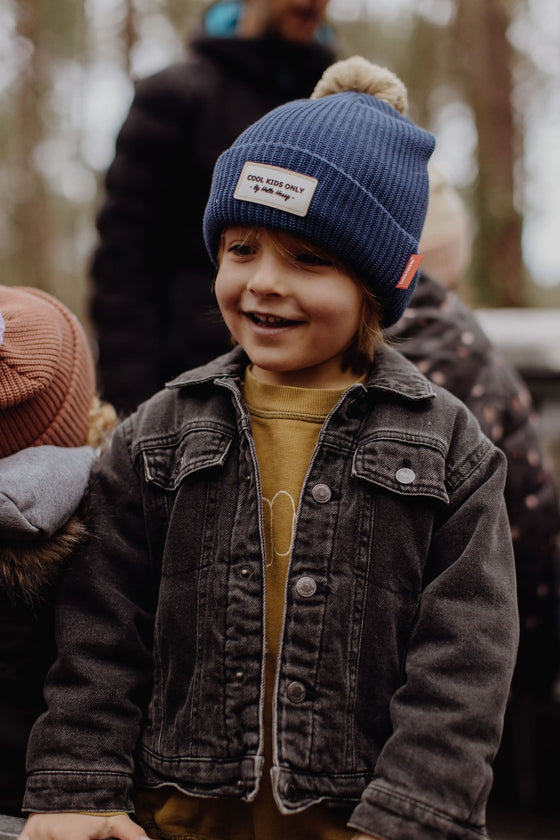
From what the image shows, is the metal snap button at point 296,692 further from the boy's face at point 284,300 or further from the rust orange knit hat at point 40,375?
the rust orange knit hat at point 40,375

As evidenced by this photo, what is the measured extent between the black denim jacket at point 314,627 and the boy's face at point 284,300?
0.11 metres

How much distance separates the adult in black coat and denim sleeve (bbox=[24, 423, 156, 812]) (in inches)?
43.4

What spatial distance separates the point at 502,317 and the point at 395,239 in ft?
7.49

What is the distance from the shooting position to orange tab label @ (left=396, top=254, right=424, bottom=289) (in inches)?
59.7

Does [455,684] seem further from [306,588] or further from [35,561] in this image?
[35,561]

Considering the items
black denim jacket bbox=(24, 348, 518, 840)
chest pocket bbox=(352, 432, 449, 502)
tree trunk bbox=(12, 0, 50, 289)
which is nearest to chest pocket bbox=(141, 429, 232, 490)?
black denim jacket bbox=(24, 348, 518, 840)

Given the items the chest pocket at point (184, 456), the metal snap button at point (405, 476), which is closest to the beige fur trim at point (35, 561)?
the chest pocket at point (184, 456)

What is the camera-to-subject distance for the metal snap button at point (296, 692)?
134cm

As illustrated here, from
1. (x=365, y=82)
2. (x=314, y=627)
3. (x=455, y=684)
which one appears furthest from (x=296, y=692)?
(x=365, y=82)

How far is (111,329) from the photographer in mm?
2652

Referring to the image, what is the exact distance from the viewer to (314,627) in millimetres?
1355

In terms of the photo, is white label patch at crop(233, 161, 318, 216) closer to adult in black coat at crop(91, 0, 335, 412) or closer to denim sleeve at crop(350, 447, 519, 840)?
denim sleeve at crop(350, 447, 519, 840)

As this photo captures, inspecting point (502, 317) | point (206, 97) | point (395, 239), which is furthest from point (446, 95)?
point (395, 239)

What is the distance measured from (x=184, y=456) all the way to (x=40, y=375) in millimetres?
308
